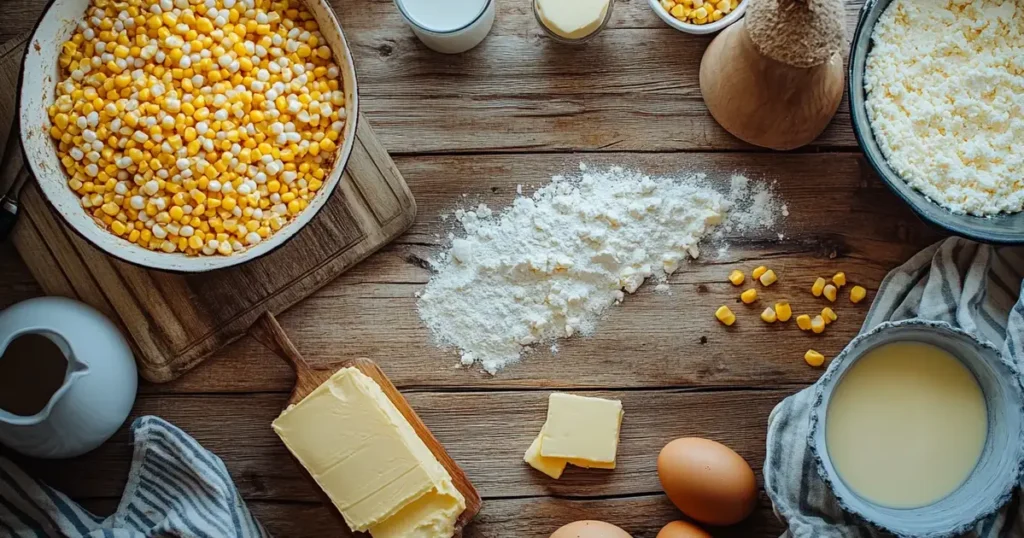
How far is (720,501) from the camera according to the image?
149 cm

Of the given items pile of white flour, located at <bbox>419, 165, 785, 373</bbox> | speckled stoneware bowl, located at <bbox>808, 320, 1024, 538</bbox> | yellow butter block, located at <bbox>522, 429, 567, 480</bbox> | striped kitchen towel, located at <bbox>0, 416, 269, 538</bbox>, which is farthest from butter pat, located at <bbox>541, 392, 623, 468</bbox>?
striped kitchen towel, located at <bbox>0, 416, 269, 538</bbox>

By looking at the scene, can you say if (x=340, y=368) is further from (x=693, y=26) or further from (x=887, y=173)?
(x=887, y=173)

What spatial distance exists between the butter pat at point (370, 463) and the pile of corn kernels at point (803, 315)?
65 centimetres

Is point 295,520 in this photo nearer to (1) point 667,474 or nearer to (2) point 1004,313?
(1) point 667,474

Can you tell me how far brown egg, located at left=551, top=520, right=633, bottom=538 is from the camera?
4.94ft

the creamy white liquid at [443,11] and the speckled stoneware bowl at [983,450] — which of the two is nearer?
the speckled stoneware bowl at [983,450]

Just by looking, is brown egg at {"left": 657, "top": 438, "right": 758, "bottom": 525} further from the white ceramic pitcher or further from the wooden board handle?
the white ceramic pitcher

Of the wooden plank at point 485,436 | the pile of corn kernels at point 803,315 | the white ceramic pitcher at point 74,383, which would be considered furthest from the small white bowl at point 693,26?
the white ceramic pitcher at point 74,383

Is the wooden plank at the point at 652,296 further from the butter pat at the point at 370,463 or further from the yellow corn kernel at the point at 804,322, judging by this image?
the butter pat at the point at 370,463

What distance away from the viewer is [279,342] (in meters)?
1.60

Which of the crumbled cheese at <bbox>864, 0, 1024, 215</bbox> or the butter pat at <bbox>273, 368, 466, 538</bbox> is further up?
the crumbled cheese at <bbox>864, 0, 1024, 215</bbox>

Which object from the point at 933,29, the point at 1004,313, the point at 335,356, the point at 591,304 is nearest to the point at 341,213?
the point at 335,356

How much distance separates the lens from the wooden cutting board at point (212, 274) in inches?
62.3

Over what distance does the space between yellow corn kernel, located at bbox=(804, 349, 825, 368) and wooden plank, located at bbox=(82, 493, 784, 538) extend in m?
0.29
